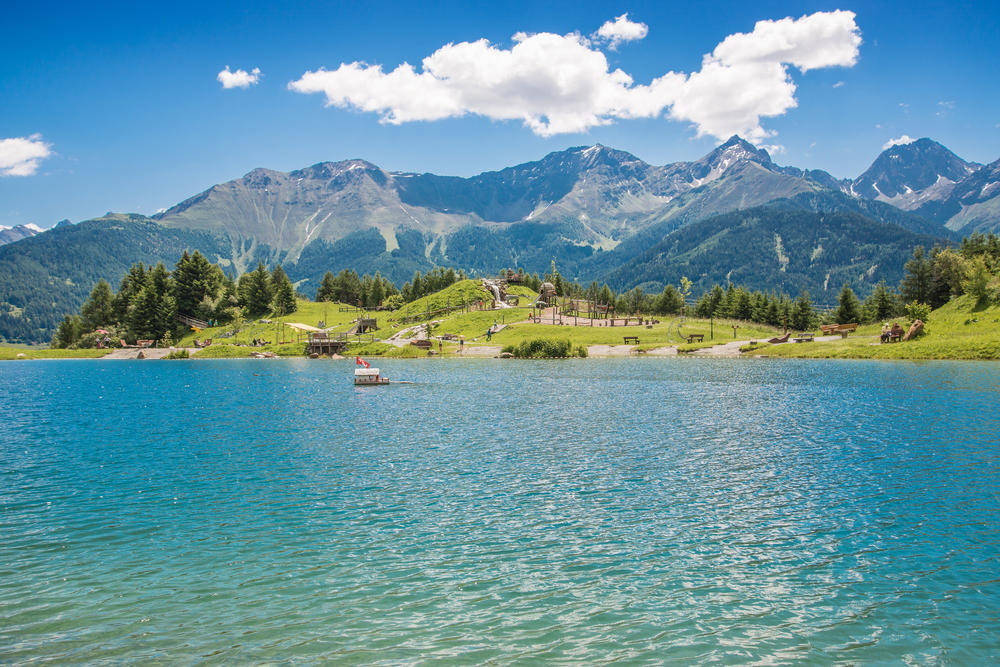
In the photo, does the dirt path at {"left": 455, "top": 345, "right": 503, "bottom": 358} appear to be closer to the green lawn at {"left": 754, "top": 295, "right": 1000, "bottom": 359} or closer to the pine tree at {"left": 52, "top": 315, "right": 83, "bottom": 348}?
the green lawn at {"left": 754, "top": 295, "right": 1000, "bottom": 359}

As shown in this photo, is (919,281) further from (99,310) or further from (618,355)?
(99,310)

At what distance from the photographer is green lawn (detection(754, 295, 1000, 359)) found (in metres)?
102

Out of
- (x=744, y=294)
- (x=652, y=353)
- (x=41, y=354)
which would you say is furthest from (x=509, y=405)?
(x=41, y=354)

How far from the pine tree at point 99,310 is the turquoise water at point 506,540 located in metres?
171

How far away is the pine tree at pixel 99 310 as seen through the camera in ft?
620

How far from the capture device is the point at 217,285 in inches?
7672

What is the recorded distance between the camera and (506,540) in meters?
20.4

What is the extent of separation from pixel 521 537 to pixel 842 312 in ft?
593

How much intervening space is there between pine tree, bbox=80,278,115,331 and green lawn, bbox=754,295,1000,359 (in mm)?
197931

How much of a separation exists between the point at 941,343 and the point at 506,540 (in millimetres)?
120059

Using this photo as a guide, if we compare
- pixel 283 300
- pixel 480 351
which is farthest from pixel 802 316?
pixel 283 300

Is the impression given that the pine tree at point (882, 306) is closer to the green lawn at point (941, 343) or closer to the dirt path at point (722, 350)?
the green lawn at point (941, 343)

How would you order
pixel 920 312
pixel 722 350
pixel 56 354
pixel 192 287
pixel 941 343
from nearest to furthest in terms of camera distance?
pixel 941 343
pixel 920 312
pixel 722 350
pixel 56 354
pixel 192 287

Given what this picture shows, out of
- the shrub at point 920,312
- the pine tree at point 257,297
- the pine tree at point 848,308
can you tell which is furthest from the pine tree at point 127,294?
the pine tree at point 848,308
